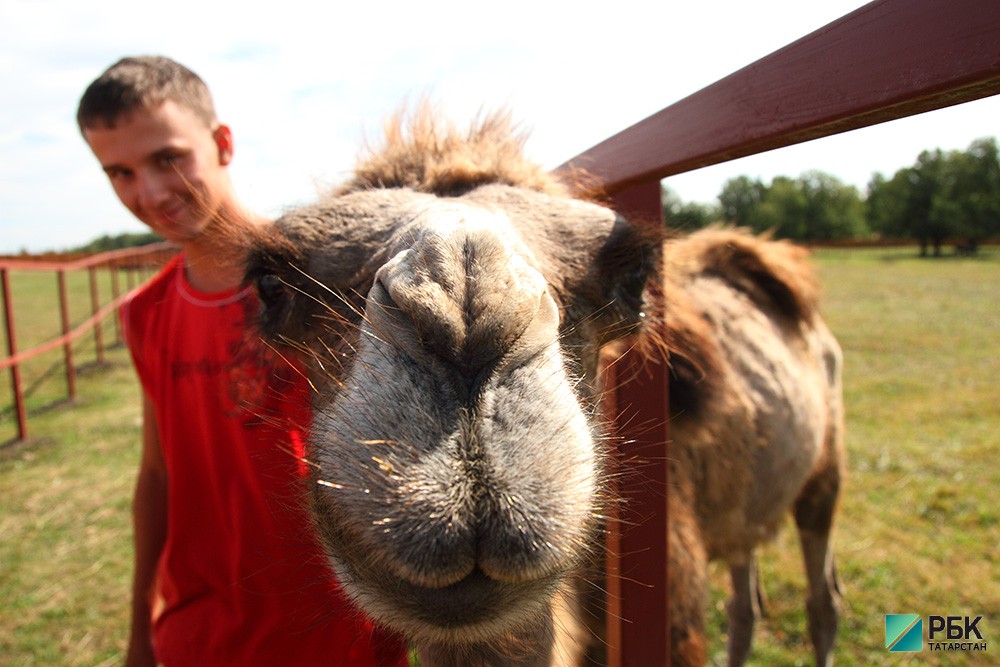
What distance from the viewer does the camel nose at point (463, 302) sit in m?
1.11

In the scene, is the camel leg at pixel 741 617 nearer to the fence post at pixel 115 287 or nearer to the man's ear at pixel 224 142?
the man's ear at pixel 224 142

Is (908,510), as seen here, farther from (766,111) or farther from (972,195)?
(972,195)

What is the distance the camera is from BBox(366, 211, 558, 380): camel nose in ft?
3.64

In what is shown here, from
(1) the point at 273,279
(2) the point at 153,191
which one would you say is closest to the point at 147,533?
(2) the point at 153,191

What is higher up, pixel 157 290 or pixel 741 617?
pixel 157 290

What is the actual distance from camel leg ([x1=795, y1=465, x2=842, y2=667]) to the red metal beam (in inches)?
159

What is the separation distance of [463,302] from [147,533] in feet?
7.49

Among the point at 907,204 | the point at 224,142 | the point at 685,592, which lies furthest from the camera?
the point at 907,204

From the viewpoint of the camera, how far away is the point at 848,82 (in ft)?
3.05

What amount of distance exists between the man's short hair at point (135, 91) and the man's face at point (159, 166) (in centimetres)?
3

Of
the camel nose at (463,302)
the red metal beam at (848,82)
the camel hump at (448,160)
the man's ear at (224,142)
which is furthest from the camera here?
the man's ear at (224,142)

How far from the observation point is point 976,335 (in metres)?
15.3

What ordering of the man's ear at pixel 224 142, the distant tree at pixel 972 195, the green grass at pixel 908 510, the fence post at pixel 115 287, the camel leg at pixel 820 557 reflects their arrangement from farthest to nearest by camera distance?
the distant tree at pixel 972 195, the fence post at pixel 115 287, the green grass at pixel 908 510, the camel leg at pixel 820 557, the man's ear at pixel 224 142

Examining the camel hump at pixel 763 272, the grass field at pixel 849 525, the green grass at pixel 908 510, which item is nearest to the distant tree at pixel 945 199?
the green grass at pixel 908 510
